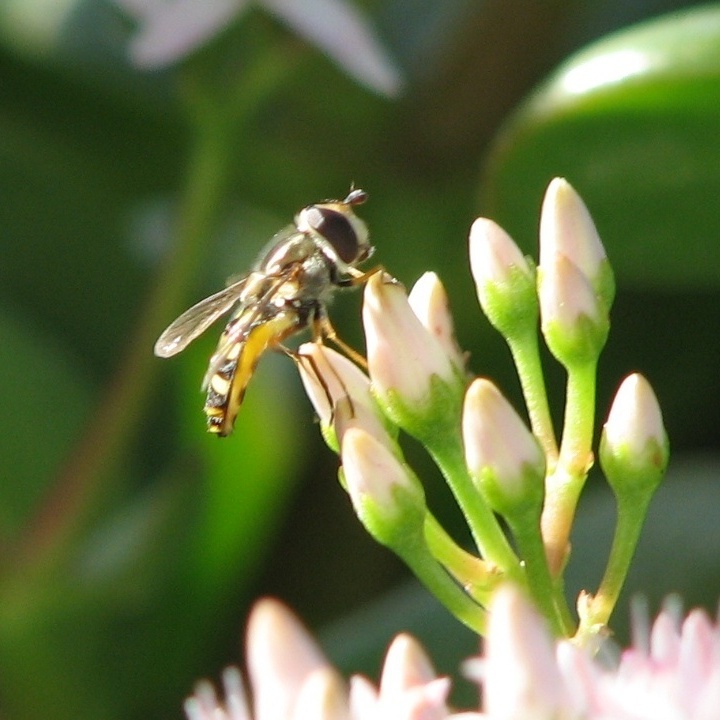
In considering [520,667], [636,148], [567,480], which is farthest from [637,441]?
[636,148]

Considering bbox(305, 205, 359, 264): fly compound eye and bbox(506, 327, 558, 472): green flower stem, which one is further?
bbox(305, 205, 359, 264): fly compound eye

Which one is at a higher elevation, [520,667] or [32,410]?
[32,410]

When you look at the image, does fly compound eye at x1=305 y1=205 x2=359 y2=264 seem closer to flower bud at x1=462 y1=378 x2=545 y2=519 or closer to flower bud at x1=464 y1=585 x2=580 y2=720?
flower bud at x1=462 y1=378 x2=545 y2=519

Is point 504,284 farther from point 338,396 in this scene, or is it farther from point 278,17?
point 278,17

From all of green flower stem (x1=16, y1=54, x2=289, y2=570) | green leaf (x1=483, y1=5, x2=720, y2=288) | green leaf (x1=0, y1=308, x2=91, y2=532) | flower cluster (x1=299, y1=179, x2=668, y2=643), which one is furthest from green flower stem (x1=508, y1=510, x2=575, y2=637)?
green leaf (x1=0, y1=308, x2=91, y2=532)

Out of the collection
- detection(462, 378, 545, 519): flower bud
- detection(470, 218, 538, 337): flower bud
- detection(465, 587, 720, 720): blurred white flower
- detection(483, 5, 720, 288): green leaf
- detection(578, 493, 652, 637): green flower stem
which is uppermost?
detection(483, 5, 720, 288): green leaf

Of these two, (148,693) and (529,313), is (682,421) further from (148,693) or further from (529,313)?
(529,313)

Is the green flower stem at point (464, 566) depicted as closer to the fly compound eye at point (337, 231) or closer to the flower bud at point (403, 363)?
the flower bud at point (403, 363)

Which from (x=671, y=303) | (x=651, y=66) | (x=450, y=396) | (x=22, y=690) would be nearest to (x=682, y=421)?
(x=671, y=303)
